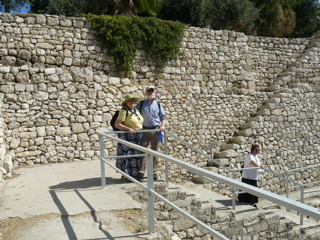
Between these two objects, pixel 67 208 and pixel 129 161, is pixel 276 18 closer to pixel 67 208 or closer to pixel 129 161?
pixel 129 161

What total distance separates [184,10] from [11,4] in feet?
30.6

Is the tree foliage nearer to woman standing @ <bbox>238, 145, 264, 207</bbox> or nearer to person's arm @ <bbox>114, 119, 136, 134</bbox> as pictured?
woman standing @ <bbox>238, 145, 264, 207</bbox>

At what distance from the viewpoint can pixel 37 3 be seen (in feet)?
66.6

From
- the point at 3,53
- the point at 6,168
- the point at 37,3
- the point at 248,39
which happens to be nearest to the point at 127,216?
the point at 6,168

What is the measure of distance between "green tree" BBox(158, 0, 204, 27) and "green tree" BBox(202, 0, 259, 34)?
37 centimetres

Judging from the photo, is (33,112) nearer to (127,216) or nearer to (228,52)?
(127,216)

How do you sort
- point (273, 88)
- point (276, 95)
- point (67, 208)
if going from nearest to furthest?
1. point (67, 208)
2. point (276, 95)
3. point (273, 88)

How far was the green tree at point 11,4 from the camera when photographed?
18195 mm

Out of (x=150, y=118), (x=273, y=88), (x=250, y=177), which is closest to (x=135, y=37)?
(x=150, y=118)

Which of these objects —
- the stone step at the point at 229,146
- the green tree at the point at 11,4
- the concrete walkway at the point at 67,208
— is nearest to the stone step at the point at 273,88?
the stone step at the point at 229,146

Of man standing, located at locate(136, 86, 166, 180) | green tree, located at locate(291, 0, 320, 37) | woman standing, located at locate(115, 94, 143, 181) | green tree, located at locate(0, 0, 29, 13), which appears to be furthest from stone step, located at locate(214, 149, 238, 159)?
green tree, located at locate(0, 0, 29, 13)

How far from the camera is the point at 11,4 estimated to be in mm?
18453

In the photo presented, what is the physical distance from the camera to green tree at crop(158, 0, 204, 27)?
1738cm

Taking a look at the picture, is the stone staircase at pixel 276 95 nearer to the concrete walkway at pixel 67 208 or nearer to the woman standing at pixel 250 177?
the woman standing at pixel 250 177
